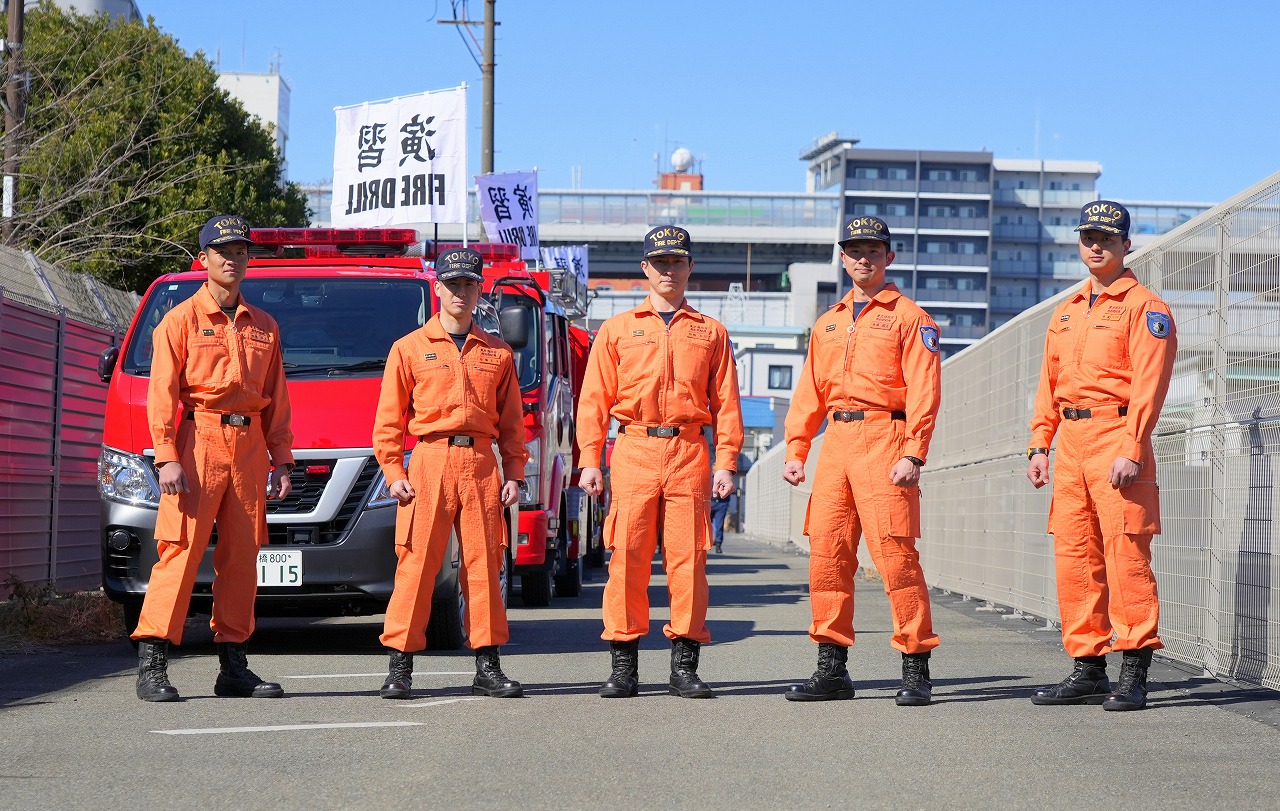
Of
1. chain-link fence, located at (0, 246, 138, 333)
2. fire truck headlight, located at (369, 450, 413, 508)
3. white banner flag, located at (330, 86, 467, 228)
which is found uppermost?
white banner flag, located at (330, 86, 467, 228)

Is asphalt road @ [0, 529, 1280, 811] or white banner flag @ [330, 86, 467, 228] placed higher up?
white banner flag @ [330, 86, 467, 228]

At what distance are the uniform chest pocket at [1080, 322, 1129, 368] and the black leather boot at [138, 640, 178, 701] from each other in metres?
4.29

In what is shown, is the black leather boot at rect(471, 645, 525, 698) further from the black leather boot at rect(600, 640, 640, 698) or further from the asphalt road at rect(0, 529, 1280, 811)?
the black leather boot at rect(600, 640, 640, 698)

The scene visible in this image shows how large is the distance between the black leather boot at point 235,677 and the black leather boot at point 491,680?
896mm

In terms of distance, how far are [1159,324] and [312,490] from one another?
4.52m

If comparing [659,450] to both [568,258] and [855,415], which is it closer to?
[855,415]

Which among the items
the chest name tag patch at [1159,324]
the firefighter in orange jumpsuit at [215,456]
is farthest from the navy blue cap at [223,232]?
the chest name tag patch at [1159,324]

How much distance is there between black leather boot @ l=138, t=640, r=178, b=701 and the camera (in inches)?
295

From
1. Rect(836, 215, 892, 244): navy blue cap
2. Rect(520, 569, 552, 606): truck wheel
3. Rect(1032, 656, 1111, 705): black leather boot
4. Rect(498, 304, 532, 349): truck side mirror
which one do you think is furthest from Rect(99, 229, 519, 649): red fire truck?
Rect(520, 569, 552, 606): truck wheel

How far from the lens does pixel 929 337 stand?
7523mm

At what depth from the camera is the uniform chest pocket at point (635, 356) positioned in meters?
7.77

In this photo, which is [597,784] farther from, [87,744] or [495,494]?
[495,494]

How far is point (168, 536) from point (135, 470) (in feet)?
5.40

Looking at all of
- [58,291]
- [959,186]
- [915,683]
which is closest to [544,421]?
[58,291]
